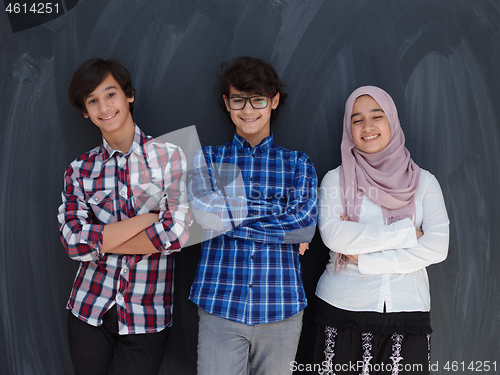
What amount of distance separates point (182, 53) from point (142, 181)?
0.81 metres

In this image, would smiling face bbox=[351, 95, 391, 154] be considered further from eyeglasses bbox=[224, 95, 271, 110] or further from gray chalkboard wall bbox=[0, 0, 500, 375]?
eyeglasses bbox=[224, 95, 271, 110]

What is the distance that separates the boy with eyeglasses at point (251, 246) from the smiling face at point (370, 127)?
29 cm

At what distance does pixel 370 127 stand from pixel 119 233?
121 cm

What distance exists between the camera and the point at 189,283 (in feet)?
6.82

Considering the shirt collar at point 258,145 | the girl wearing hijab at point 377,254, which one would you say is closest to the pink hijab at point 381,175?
the girl wearing hijab at point 377,254

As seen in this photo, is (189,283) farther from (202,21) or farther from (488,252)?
(488,252)

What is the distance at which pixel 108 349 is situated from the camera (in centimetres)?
167

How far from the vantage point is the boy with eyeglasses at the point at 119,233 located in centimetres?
162

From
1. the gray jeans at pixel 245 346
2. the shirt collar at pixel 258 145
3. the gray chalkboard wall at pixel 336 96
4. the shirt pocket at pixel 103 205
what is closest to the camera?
the gray jeans at pixel 245 346

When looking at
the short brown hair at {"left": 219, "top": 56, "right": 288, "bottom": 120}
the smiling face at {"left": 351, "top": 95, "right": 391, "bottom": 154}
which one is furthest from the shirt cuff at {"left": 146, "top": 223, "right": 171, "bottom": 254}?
the smiling face at {"left": 351, "top": 95, "right": 391, "bottom": 154}

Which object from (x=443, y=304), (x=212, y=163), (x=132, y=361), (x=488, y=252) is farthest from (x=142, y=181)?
(x=488, y=252)

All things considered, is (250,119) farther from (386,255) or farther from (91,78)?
(386,255)

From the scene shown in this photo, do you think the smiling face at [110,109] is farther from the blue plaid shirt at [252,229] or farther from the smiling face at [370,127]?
the smiling face at [370,127]

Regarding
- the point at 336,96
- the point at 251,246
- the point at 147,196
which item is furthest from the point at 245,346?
the point at 336,96
